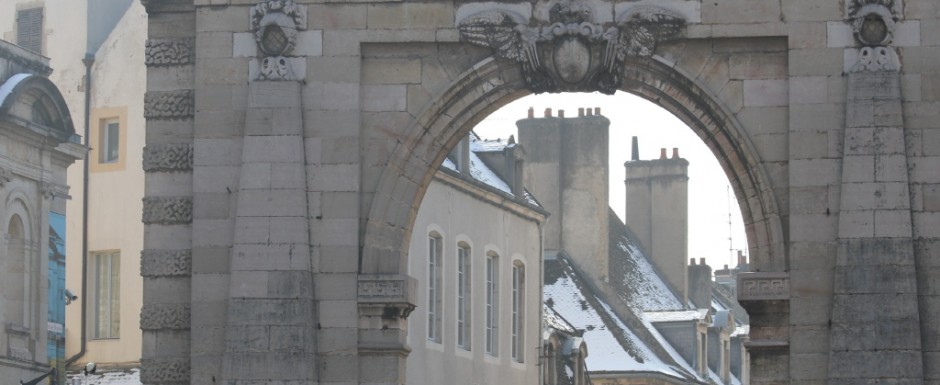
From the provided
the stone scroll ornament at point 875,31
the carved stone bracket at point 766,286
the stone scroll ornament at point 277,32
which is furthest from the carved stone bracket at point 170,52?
the stone scroll ornament at point 875,31

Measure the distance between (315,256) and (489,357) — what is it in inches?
754

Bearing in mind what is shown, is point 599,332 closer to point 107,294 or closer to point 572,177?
point 572,177

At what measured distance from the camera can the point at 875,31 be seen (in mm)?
23062

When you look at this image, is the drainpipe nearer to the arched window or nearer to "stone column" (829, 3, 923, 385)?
the arched window

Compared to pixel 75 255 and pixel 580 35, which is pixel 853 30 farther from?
pixel 75 255

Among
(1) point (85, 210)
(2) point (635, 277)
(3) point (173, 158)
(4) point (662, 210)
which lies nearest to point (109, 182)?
(1) point (85, 210)

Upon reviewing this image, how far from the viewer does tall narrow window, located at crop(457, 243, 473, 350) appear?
4112 cm

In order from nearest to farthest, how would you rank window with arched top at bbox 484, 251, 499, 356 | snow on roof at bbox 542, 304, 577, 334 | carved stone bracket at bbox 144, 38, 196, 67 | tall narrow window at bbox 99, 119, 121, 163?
carved stone bracket at bbox 144, 38, 196, 67
window with arched top at bbox 484, 251, 499, 356
tall narrow window at bbox 99, 119, 121, 163
snow on roof at bbox 542, 304, 577, 334

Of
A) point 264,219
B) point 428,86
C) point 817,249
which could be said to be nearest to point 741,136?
point 817,249

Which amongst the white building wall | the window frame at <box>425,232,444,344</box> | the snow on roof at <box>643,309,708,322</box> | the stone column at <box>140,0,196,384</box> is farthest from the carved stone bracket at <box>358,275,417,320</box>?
the snow on roof at <box>643,309,708,322</box>

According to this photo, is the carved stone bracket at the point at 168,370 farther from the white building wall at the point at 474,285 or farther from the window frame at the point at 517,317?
the window frame at the point at 517,317

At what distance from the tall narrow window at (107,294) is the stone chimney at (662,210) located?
18.9m

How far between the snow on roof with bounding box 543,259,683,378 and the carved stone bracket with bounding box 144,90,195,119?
27442 mm

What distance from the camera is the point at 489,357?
42.4 m
